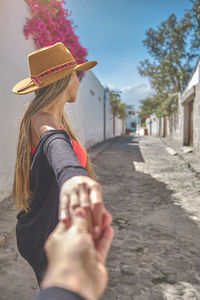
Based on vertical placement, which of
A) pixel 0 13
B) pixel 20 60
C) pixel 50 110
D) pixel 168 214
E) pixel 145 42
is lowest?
pixel 168 214

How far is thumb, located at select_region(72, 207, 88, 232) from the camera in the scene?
51 centimetres

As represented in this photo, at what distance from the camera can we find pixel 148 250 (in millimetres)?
2697

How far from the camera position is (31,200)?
120cm

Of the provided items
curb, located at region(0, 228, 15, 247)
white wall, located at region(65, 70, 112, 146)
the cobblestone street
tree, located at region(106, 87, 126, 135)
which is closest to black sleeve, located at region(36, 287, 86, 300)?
the cobblestone street

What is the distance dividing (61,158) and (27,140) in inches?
17.8

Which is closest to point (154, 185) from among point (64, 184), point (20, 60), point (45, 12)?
point (20, 60)

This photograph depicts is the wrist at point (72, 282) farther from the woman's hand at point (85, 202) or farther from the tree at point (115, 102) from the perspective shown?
the tree at point (115, 102)

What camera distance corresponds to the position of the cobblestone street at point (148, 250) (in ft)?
6.75

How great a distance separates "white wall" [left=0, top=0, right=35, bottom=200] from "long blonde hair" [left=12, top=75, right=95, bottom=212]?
2845 millimetres

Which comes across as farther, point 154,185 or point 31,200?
point 154,185

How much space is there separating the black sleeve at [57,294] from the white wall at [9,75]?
3.68 metres

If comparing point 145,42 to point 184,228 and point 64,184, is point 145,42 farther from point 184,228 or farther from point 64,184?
point 64,184

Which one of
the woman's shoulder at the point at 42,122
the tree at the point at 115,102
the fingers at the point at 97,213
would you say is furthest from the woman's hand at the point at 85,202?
the tree at the point at 115,102

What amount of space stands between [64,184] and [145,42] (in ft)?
80.9
